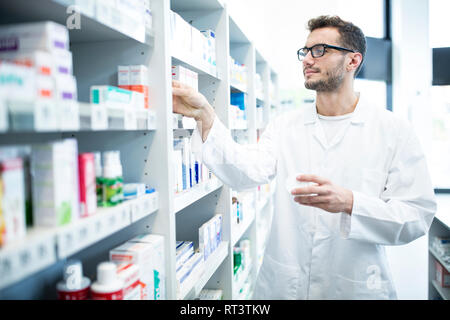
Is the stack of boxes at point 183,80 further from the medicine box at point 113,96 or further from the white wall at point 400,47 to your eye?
the white wall at point 400,47

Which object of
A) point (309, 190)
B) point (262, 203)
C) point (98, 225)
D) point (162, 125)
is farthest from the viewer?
point (262, 203)

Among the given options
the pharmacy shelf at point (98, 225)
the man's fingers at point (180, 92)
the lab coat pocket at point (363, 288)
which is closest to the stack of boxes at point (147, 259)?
the pharmacy shelf at point (98, 225)

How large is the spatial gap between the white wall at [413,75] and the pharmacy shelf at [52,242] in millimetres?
4246

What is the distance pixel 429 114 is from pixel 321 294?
3.80m

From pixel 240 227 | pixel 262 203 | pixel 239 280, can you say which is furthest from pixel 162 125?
pixel 262 203

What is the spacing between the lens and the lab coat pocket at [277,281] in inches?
69.2

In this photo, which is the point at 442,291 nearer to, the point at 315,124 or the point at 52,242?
the point at 315,124

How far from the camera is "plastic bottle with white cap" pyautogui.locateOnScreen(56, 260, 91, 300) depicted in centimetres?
101

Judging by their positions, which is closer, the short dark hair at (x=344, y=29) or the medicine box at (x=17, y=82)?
the medicine box at (x=17, y=82)

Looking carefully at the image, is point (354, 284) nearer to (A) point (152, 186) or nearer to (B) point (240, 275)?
(A) point (152, 186)

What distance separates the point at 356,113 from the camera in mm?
1829

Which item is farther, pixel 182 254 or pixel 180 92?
pixel 182 254

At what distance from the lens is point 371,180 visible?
1712 mm

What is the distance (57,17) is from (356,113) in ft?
4.66
